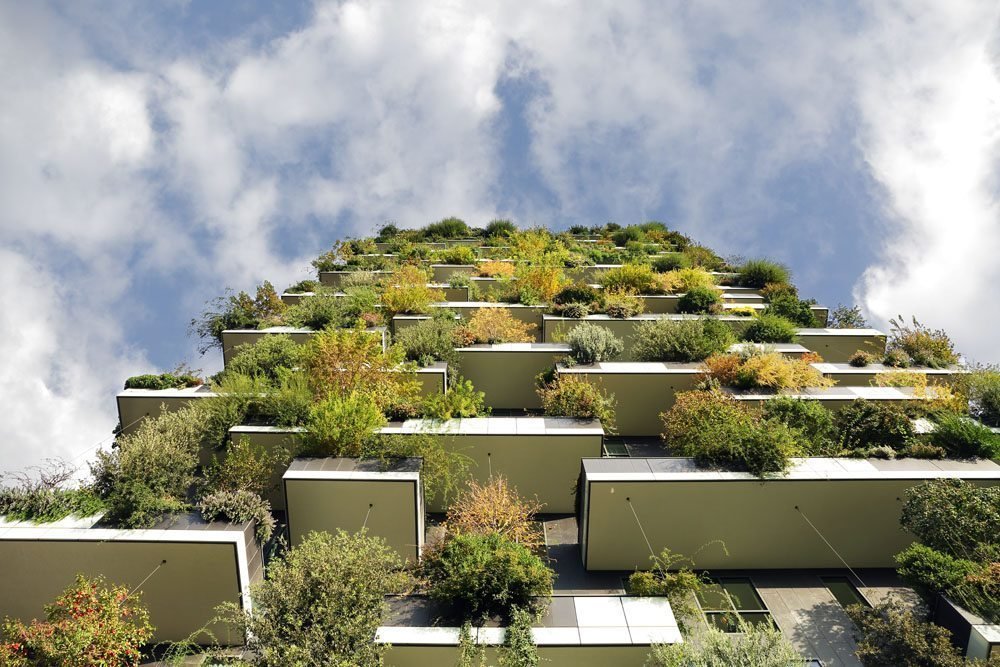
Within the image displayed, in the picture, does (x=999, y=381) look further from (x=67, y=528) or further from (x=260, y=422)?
(x=67, y=528)

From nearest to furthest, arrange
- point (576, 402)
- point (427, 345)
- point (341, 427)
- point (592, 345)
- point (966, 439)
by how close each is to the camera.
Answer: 1. point (341, 427)
2. point (966, 439)
3. point (576, 402)
4. point (592, 345)
5. point (427, 345)

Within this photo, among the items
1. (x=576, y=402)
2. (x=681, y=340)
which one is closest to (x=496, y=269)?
(x=681, y=340)

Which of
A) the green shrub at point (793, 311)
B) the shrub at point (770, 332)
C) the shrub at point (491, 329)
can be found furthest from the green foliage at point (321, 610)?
the green shrub at point (793, 311)

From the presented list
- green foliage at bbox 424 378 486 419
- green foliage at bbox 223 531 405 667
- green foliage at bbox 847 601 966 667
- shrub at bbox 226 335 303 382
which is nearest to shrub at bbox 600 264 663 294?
green foliage at bbox 424 378 486 419

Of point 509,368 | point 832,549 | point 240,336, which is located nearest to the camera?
point 832,549

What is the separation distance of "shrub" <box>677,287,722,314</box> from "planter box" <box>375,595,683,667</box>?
10.2 m

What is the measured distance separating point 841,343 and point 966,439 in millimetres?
5961

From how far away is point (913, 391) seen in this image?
10.3 meters

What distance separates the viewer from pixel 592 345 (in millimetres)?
11031

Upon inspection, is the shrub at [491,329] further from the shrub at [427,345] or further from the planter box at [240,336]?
the planter box at [240,336]

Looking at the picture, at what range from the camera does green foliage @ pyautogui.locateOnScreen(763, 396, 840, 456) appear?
8570mm

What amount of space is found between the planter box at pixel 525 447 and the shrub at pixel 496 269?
9080 mm

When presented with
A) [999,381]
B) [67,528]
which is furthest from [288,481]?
[999,381]

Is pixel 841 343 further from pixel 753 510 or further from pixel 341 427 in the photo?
pixel 341 427
